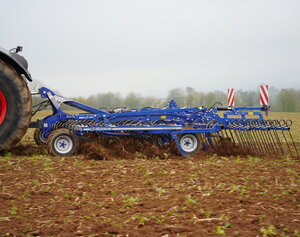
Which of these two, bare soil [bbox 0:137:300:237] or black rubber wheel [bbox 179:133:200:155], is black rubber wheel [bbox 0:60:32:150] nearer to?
bare soil [bbox 0:137:300:237]

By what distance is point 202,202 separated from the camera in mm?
3590

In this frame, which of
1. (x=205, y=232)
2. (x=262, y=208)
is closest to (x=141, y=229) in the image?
(x=205, y=232)

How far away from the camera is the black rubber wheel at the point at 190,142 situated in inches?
296

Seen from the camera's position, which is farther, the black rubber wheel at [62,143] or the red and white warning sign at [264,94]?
the red and white warning sign at [264,94]

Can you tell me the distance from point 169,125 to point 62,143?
86.4 inches

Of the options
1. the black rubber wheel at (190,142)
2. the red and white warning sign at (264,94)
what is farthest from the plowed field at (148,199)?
the red and white warning sign at (264,94)

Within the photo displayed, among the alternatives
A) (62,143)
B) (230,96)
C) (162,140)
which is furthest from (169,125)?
(230,96)

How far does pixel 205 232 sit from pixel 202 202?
76cm

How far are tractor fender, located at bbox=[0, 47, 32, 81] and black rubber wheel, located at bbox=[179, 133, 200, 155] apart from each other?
3.41 meters

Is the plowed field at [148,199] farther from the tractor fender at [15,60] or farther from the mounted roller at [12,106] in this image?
the tractor fender at [15,60]

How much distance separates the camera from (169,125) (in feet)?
24.1

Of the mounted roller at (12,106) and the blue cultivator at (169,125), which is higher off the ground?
the mounted roller at (12,106)

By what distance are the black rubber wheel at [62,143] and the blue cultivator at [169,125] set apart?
0.09 meters

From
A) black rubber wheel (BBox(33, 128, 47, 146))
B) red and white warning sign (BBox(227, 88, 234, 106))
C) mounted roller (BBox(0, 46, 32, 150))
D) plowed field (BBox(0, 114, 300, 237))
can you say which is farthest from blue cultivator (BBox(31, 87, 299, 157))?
red and white warning sign (BBox(227, 88, 234, 106))
